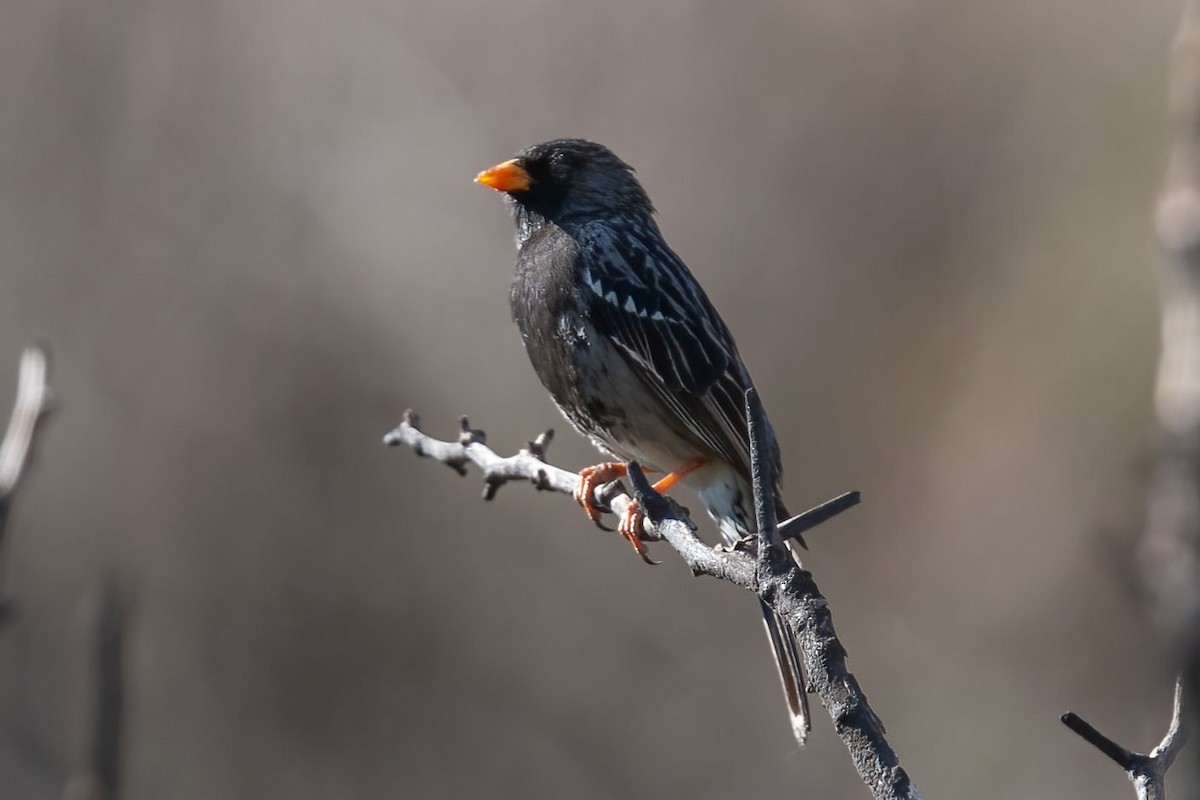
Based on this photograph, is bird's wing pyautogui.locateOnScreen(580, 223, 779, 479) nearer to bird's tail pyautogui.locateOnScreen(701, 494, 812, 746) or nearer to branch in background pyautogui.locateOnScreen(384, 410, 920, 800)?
bird's tail pyautogui.locateOnScreen(701, 494, 812, 746)

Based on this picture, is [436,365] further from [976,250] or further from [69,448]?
[976,250]

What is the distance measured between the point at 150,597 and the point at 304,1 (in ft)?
12.2

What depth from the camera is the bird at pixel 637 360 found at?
16.9ft

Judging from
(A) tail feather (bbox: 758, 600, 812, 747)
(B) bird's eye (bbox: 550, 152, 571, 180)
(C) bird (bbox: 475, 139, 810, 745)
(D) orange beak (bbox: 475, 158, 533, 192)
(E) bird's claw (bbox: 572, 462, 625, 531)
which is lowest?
(A) tail feather (bbox: 758, 600, 812, 747)

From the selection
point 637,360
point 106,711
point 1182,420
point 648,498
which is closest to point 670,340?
point 637,360

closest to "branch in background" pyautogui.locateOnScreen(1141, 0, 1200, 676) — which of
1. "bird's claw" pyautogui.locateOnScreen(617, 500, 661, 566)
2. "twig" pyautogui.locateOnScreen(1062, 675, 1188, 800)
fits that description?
"twig" pyautogui.locateOnScreen(1062, 675, 1188, 800)

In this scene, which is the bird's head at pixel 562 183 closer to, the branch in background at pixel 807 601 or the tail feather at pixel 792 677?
the tail feather at pixel 792 677

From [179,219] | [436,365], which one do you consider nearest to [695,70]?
[436,365]

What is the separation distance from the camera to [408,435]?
180 inches

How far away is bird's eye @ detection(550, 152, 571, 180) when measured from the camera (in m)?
5.71

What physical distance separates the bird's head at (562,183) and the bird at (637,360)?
4.0 inches

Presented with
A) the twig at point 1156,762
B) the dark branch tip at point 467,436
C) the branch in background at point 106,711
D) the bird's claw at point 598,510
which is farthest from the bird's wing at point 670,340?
the branch in background at point 106,711

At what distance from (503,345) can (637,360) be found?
364 centimetres

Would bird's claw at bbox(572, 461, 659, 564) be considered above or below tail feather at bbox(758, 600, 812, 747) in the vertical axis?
above
